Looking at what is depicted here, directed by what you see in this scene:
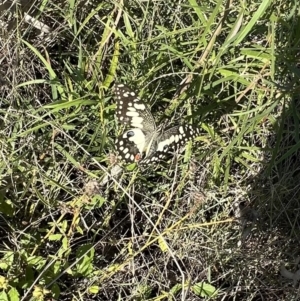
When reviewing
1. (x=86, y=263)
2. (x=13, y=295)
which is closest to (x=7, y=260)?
(x=13, y=295)

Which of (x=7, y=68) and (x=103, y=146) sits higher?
(x=7, y=68)

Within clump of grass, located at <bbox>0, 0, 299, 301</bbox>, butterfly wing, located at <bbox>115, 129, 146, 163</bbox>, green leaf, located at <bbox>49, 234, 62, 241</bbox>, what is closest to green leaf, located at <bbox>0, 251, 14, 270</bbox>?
clump of grass, located at <bbox>0, 0, 299, 301</bbox>

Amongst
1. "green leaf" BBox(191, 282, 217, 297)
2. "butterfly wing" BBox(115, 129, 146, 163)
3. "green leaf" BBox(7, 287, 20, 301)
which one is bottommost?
"green leaf" BBox(191, 282, 217, 297)

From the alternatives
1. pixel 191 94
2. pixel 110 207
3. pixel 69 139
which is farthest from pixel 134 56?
pixel 110 207

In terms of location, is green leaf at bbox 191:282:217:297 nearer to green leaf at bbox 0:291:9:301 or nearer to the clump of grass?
the clump of grass

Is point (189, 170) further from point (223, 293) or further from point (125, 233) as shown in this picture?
point (223, 293)

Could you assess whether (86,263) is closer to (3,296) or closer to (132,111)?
(3,296)

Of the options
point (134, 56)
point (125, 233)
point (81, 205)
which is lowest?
point (125, 233)

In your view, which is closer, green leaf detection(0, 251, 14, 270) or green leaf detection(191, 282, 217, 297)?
green leaf detection(0, 251, 14, 270)
